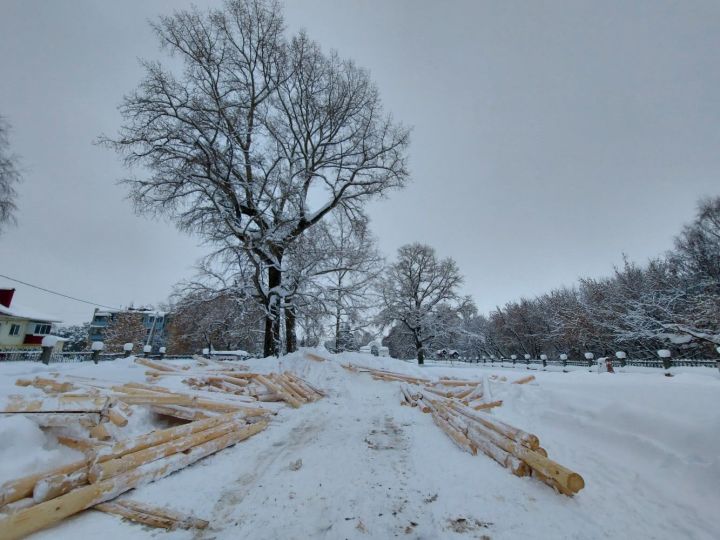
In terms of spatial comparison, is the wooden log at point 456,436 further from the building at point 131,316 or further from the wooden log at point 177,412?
the building at point 131,316

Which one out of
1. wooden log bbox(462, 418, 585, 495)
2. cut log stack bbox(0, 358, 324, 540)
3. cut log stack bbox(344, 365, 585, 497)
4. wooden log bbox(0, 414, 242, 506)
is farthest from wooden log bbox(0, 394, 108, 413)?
wooden log bbox(462, 418, 585, 495)

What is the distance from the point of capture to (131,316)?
39531mm

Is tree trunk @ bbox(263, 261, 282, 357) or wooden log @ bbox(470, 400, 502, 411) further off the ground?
tree trunk @ bbox(263, 261, 282, 357)

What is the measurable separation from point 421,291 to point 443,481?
2530 cm

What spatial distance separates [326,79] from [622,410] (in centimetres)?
1619

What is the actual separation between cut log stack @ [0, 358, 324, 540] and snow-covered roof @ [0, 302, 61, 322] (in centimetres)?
3075

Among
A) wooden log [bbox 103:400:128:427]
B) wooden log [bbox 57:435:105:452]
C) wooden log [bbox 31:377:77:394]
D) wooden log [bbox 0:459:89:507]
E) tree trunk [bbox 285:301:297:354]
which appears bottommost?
wooden log [bbox 57:435:105:452]

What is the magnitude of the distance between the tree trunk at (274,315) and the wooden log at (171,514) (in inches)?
407

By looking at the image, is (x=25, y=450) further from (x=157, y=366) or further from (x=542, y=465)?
(x=157, y=366)

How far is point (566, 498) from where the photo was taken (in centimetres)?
313

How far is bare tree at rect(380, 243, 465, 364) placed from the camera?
26.3 metres

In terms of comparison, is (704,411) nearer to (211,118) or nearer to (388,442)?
(388,442)

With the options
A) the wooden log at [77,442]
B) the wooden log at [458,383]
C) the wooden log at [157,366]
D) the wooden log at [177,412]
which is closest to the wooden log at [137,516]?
the wooden log at [77,442]

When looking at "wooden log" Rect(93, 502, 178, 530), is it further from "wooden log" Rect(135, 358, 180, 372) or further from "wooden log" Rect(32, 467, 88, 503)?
"wooden log" Rect(135, 358, 180, 372)
